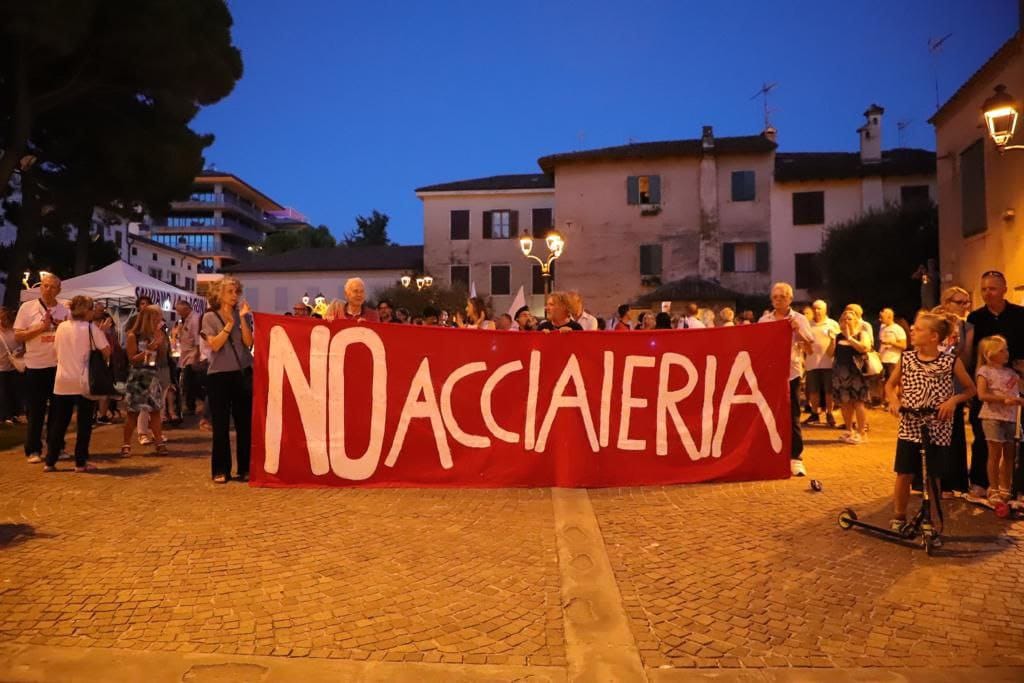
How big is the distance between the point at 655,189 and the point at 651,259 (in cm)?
364

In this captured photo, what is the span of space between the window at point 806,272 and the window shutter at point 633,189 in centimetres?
848

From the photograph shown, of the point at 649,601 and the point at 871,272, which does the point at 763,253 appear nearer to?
the point at 871,272

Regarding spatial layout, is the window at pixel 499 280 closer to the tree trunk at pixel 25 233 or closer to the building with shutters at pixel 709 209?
the building with shutters at pixel 709 209

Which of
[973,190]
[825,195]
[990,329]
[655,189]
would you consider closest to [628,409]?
[990,329]

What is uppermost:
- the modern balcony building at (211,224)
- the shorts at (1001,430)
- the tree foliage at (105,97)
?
the modern balcony building at (211,224)

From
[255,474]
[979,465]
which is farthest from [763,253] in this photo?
[255,474]

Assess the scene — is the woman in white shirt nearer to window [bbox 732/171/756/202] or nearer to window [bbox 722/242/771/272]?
window [bbox 722/242/771/272]

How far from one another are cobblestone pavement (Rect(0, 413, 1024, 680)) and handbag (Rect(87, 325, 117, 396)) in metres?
1.20

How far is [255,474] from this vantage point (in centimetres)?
612

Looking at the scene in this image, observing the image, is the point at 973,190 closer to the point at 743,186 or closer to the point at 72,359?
the point at 72,359

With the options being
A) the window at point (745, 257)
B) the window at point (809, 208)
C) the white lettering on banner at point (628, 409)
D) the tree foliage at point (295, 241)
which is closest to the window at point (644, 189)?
the window at point (745, 257)

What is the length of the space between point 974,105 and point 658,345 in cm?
1560

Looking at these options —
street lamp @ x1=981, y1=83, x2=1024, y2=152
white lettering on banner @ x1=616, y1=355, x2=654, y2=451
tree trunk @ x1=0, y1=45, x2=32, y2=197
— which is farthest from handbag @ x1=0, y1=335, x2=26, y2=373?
street lamp @ x1=981, y1=83, x2=1024, y2=152

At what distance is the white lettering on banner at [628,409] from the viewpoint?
6.18 m
